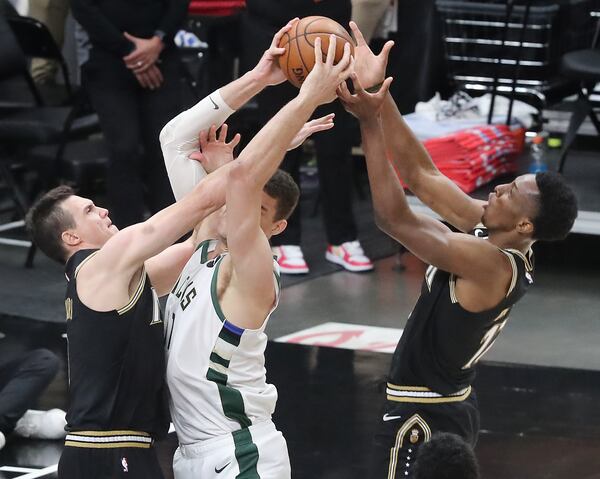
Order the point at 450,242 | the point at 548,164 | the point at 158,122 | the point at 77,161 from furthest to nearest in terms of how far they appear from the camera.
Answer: the point at 548,164, the point at 77,161, the point at 158,122, the point at 450,242

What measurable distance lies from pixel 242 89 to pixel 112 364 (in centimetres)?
104

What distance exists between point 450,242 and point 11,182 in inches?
179

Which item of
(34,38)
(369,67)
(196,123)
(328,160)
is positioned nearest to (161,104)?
(328,160)

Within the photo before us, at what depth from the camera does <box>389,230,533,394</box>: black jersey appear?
409cm

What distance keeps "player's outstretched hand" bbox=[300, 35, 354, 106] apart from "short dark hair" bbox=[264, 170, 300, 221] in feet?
1.57

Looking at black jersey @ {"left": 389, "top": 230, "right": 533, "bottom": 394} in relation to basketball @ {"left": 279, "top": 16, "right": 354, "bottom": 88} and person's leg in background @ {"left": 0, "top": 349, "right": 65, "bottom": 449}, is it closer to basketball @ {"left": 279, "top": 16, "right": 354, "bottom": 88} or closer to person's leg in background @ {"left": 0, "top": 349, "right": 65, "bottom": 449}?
basketball @ {"left": 279, "top": 16, "right": 354, "bottom": 88}

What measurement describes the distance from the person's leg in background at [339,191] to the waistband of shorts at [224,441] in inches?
147

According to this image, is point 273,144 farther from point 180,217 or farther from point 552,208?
point 552,208

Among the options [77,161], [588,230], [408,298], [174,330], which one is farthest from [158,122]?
[174,330]

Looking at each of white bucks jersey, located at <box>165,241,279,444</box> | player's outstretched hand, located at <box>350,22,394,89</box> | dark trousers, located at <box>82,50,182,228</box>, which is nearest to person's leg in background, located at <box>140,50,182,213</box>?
dark trousers, located at <box>82,50,182,228</box>

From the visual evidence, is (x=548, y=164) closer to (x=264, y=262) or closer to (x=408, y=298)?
(x=408, y=298)

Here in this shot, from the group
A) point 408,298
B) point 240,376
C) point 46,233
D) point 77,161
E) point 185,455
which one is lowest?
point 408,298

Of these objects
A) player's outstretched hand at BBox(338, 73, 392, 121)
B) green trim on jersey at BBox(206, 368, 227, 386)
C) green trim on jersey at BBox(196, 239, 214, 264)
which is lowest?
green trim on jersey at BBox(206, 368, 227, 386)

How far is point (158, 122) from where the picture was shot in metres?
7.11
